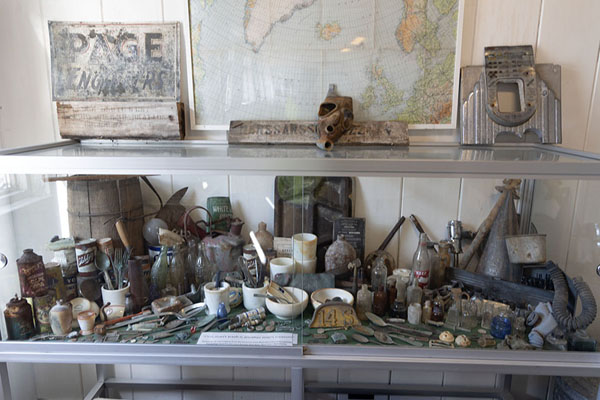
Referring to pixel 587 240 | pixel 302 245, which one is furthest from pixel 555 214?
pixel 302 245

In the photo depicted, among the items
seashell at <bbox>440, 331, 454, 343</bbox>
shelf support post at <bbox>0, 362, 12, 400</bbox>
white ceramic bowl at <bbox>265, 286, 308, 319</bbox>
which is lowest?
shelf support post at <bbox>0, 362, 12, 400</bbox>

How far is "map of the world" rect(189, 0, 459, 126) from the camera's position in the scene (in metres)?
1.49

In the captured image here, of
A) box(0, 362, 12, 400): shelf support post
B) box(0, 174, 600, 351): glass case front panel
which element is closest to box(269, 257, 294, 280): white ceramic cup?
box(0, 174, 600, 351): glass case front panel

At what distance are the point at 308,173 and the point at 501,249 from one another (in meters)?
0.83

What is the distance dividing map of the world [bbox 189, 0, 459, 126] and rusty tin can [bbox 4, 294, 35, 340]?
928 millimetres

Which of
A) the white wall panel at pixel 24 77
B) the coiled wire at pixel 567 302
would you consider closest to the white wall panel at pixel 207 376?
the white wall panel at pixel 24 77

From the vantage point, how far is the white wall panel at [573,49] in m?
1.47

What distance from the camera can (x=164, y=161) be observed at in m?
1.14

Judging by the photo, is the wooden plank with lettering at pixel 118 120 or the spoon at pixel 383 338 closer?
the spoon at pixel 383 338

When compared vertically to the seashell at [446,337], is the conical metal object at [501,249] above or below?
above

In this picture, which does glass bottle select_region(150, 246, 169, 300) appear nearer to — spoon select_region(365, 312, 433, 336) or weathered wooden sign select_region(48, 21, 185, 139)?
weathered wooden sign select_region(48, 21, 185, 139)

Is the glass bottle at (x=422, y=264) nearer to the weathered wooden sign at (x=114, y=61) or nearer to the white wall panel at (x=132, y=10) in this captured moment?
the weathered wooden sign at (x=114, y=61)

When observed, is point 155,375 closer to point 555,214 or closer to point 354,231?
point 354,231

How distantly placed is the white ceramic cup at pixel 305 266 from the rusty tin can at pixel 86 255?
2.38ft
